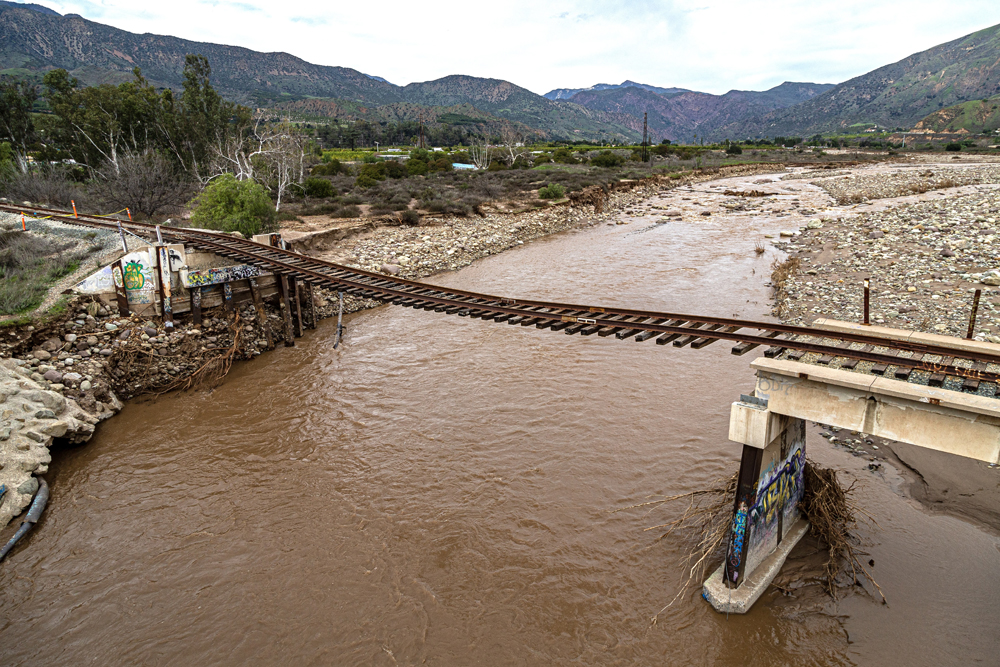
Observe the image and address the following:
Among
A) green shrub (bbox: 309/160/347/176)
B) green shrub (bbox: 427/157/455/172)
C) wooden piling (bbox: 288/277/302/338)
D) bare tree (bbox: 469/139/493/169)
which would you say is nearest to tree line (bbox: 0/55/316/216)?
green shrub (bbox: 309/160/347/176)

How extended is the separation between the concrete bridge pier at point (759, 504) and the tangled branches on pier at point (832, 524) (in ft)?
0.49

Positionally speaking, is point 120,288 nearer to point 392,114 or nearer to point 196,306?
point 196,306

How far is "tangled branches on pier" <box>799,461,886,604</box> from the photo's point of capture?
6.52m

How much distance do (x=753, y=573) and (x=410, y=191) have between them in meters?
31.9

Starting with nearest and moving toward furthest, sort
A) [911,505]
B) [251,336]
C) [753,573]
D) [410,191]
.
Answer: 1. [753,573]
2. [911,505]
3. [251,336]
4. [410,191]

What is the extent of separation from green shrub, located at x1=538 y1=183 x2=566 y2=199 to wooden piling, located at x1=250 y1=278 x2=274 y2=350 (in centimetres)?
2621

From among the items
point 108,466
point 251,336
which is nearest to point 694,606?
point 108,466

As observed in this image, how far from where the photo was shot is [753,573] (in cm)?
640

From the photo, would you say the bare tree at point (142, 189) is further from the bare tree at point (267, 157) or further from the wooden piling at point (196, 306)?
the wooden piling at point (196, 306)

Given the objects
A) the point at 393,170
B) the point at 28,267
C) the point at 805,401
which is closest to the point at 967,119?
the point at 393,170

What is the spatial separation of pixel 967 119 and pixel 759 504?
172m

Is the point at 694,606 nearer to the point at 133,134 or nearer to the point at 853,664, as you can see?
the point at 853,664

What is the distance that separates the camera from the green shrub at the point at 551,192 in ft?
122

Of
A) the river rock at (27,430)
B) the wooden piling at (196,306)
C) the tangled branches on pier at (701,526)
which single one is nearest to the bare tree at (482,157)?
the wooden piling at (196,306)
